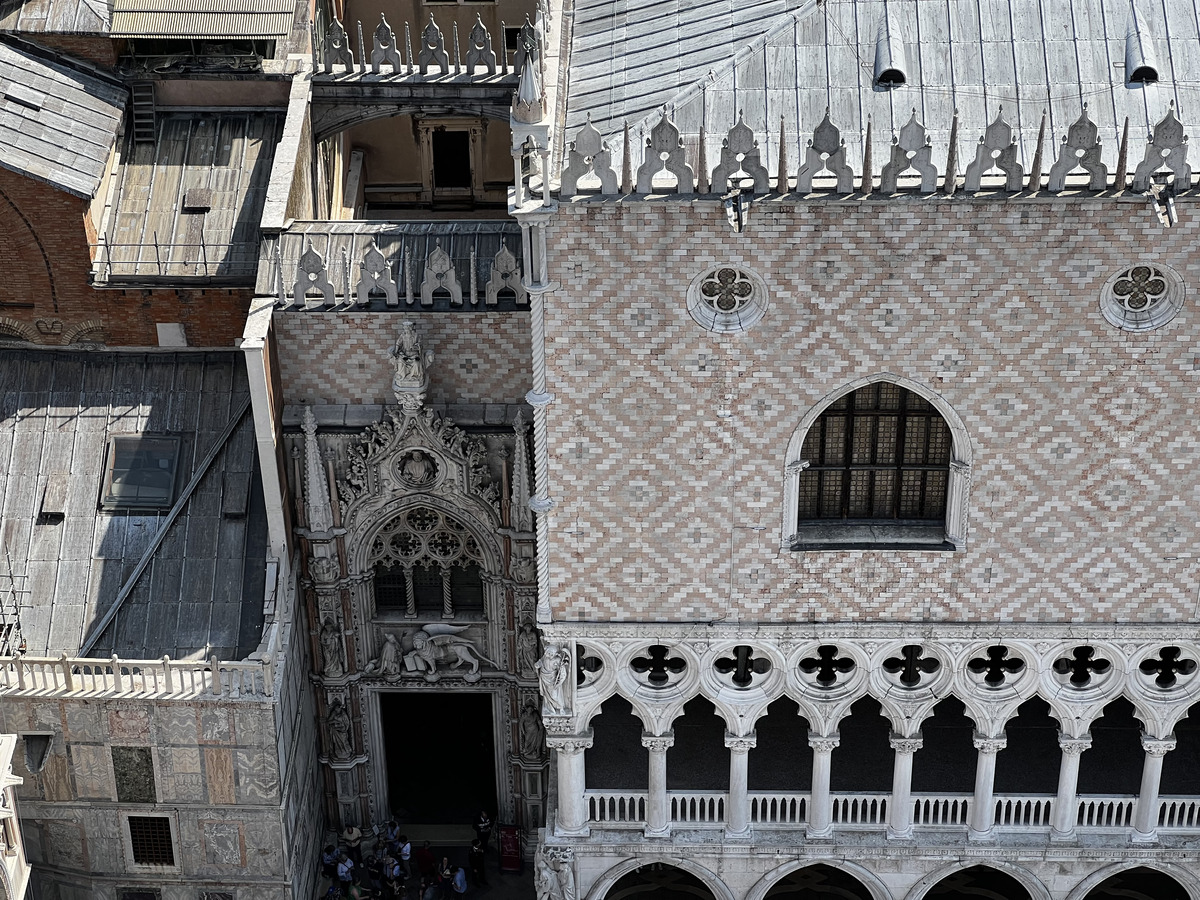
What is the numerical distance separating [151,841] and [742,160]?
2151cm

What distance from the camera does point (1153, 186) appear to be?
116ft

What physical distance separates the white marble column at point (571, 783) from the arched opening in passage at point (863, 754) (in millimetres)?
5775

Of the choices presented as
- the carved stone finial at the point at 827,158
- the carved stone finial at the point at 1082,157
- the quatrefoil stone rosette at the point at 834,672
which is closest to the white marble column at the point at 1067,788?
the quatrefoil stone rosette at the point at 834,672

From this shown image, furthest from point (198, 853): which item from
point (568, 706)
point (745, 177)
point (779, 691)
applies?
point (745, 177)

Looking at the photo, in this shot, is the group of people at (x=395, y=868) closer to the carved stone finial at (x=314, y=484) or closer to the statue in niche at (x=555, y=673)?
the statue in niche at (x=555, y=673)

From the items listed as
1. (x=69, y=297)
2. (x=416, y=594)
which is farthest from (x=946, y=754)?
(x=69, y=297)

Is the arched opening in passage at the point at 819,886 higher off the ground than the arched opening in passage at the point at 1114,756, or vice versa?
the arched opening in passage at the point at 1114,756

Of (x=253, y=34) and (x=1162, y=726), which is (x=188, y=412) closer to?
(x=253, y=34)

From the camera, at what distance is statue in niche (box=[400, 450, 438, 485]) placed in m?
43.2

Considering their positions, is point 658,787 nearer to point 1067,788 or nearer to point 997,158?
point 1067,788

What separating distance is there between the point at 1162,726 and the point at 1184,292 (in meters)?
10.3

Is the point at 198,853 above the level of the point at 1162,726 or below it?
below

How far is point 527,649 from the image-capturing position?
4538 centimetres

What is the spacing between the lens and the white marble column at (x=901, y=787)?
136 ft
